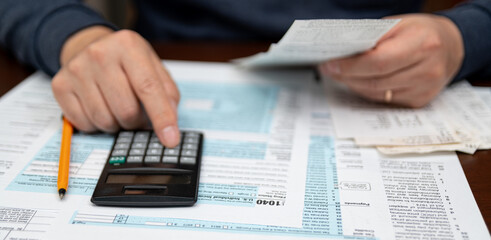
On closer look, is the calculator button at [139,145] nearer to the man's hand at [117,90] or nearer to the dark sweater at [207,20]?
the man's hand at [117,90]

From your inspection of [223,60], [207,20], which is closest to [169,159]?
[223,60]

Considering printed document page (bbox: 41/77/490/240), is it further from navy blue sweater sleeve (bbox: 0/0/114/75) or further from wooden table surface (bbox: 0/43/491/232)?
navy blue sweater sleeve (bbox: 0/0/114/75)

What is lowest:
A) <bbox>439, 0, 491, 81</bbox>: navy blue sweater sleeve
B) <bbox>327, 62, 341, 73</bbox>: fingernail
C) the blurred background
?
the blurred background

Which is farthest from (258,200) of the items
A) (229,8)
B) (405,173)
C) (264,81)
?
(229,8)

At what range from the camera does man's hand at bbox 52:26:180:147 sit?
50 cm

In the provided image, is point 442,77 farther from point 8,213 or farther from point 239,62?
point 8,213

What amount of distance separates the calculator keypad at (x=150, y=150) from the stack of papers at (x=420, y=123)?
200 millimetres

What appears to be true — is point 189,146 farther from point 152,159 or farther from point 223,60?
point 223,60

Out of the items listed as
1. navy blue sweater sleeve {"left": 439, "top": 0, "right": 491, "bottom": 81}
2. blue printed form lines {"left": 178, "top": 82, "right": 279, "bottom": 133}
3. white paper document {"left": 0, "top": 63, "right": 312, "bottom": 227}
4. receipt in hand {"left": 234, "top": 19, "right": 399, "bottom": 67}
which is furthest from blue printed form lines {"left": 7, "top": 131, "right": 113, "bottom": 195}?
navy blue sweater sleeve {"left": 439, "top": 0, "right": 491, "bottom": 81}

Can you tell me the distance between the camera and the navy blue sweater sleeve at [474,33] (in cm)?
63

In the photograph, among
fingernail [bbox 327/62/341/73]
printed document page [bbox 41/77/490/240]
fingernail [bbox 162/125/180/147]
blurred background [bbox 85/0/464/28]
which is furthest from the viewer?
blurred background [bbox 85/0/464/28]

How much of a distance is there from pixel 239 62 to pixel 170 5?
0.78 ft

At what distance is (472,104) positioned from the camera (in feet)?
1.98

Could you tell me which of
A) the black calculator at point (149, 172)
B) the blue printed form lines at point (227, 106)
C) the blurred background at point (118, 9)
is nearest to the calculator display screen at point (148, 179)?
the black calculator at point (149, 172)
